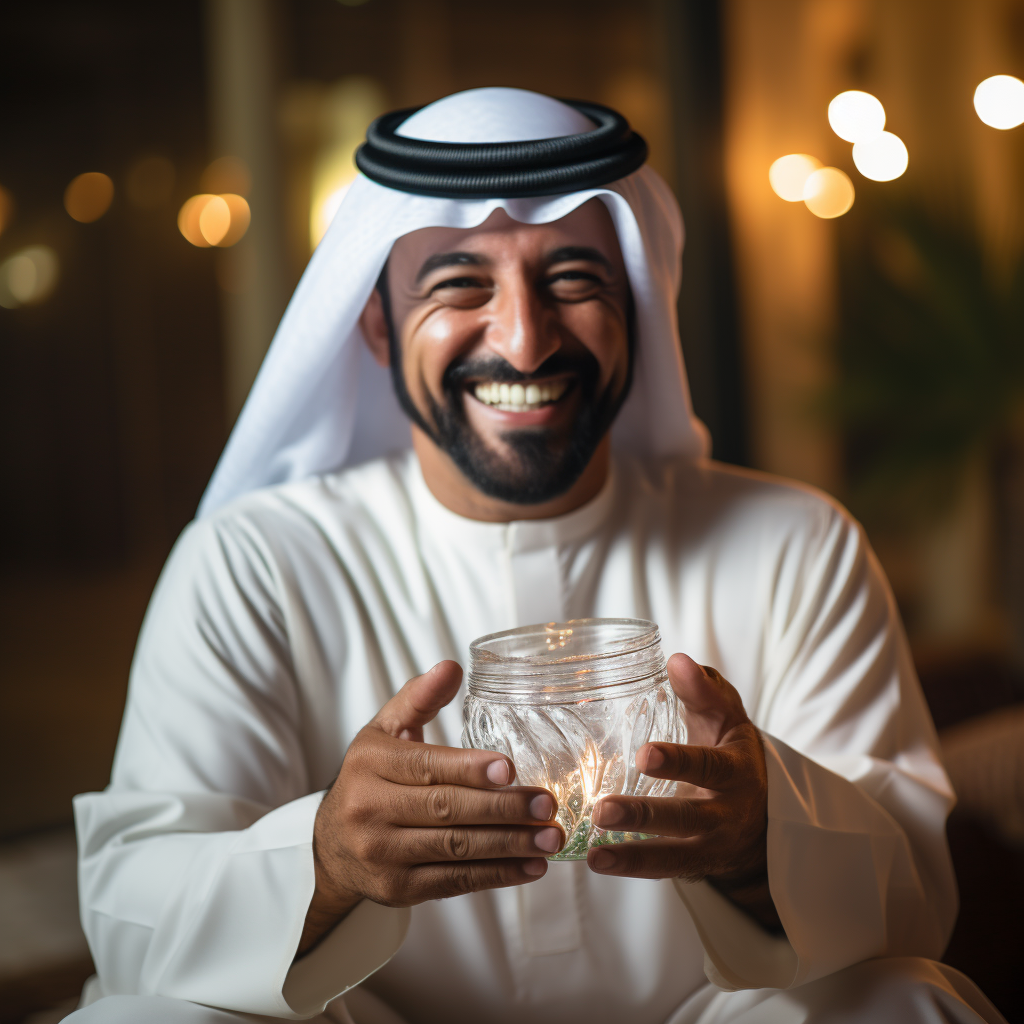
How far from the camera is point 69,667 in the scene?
346 cm

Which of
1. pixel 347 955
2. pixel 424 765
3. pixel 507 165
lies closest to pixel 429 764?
pixel 424 765

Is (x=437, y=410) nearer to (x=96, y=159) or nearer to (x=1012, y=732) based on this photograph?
(x=1012, y=732)

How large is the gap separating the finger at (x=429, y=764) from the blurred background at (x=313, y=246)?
1.85m

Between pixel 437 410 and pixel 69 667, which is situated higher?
pixel 437 410

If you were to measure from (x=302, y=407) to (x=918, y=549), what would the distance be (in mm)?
3829

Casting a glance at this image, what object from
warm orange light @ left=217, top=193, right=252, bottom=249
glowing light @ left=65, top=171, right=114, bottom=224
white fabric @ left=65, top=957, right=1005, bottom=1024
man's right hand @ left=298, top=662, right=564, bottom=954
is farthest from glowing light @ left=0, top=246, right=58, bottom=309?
man's right hand @ left=298, top=662, right=564, bottom=954

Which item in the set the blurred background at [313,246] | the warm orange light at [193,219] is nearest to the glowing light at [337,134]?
the blurred background at [313,246]

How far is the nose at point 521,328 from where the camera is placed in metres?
1.44

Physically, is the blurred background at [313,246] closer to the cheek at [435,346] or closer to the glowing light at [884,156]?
the glowing light at [884,156]

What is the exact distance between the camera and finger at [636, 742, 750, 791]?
95 centimetres

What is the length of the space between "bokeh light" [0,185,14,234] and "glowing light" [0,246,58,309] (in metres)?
0.09

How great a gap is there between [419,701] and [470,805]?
0.36 feet

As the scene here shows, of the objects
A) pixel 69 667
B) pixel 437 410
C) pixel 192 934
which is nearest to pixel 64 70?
pixel 69 667

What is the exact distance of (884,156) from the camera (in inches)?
158
